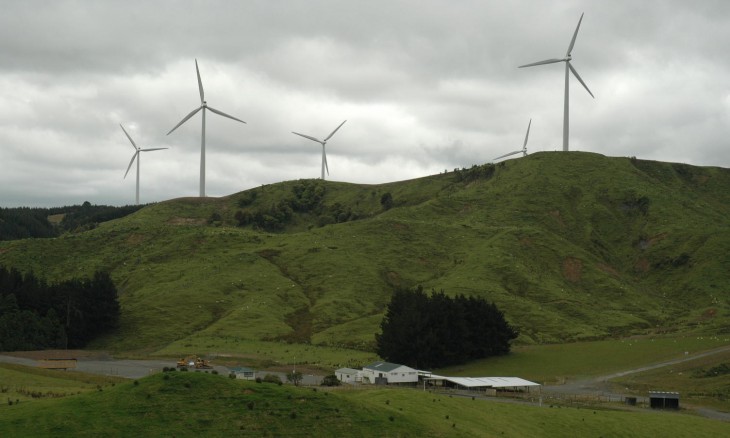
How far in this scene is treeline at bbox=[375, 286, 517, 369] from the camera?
408ft


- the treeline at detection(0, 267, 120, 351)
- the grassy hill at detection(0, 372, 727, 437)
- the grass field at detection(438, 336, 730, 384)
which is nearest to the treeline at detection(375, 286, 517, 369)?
the grass field at detection(438, 336, 730, 384)

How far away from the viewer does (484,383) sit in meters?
102

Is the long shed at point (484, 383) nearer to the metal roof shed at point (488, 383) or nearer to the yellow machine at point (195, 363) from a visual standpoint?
the metal roof shed at point (488, 383)

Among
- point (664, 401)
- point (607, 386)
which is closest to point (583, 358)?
point (607, 386)

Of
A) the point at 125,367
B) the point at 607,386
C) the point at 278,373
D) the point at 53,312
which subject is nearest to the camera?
the point at 607,386

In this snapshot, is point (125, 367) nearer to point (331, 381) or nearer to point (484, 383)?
point (331, 381)

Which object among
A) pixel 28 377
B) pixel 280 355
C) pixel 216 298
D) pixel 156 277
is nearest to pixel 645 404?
pixel 280 355

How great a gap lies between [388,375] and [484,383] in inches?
482

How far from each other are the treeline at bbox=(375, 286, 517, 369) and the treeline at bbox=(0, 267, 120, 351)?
188ft

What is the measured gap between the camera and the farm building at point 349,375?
10275 cm

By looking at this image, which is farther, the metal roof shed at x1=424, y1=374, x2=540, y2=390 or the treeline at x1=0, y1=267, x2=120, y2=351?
the treeline at x1=0, y1=267, x2=120, y2=351

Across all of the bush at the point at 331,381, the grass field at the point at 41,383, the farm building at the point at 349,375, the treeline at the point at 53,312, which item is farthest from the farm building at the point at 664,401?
the treeline at the point at 53,312

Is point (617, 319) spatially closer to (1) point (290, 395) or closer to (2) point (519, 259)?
(2) point (519, 259)

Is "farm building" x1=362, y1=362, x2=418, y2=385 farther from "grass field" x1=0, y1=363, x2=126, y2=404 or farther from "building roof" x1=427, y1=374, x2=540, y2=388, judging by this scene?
"grass field" x1=0, y1=363, x2=126, y2=404
